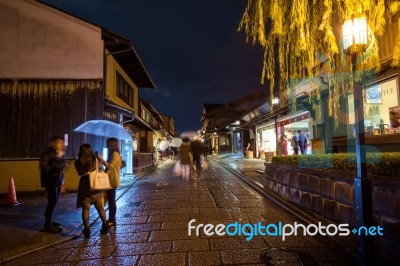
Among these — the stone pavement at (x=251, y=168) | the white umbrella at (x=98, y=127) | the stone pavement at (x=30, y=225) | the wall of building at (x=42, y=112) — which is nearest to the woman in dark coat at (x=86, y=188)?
the stone pavement at (x=30, y=225)

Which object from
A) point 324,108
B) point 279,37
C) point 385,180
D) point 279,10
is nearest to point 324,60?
point 279,37

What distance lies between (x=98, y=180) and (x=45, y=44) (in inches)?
392

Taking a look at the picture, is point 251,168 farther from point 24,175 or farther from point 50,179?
point 50,179

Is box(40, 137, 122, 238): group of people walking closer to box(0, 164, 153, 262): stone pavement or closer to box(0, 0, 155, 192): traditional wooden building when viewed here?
box(0, 164, 153, 262): stone pavement

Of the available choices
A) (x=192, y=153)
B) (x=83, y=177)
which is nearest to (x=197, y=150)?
(x=192, y=153)

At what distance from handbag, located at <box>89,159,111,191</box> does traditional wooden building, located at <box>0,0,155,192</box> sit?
24.0 feet

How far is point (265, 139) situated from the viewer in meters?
27.1

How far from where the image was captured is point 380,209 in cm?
463

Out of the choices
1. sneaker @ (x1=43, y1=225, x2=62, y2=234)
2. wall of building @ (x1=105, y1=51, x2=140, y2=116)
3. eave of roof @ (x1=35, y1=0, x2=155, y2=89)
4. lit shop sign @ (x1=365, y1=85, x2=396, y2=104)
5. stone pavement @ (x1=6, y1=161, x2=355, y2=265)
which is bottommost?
stone pavement @ (x1=6, y1=161, x2=355, y2=265)

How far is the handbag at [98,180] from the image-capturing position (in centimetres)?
582

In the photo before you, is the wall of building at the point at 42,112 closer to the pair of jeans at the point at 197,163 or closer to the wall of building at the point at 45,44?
the wall of building at the point at 45,44

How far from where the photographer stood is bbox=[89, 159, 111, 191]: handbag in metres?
5.82

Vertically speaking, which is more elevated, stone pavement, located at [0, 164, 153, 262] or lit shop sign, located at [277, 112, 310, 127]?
lit shop sign, located at [277, 112, 310, 127]

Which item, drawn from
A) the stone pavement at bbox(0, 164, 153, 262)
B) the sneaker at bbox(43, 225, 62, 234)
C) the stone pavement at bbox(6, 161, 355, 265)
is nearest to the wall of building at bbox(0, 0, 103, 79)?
the stone pavement at bbox(0, 164, 153, 262)
